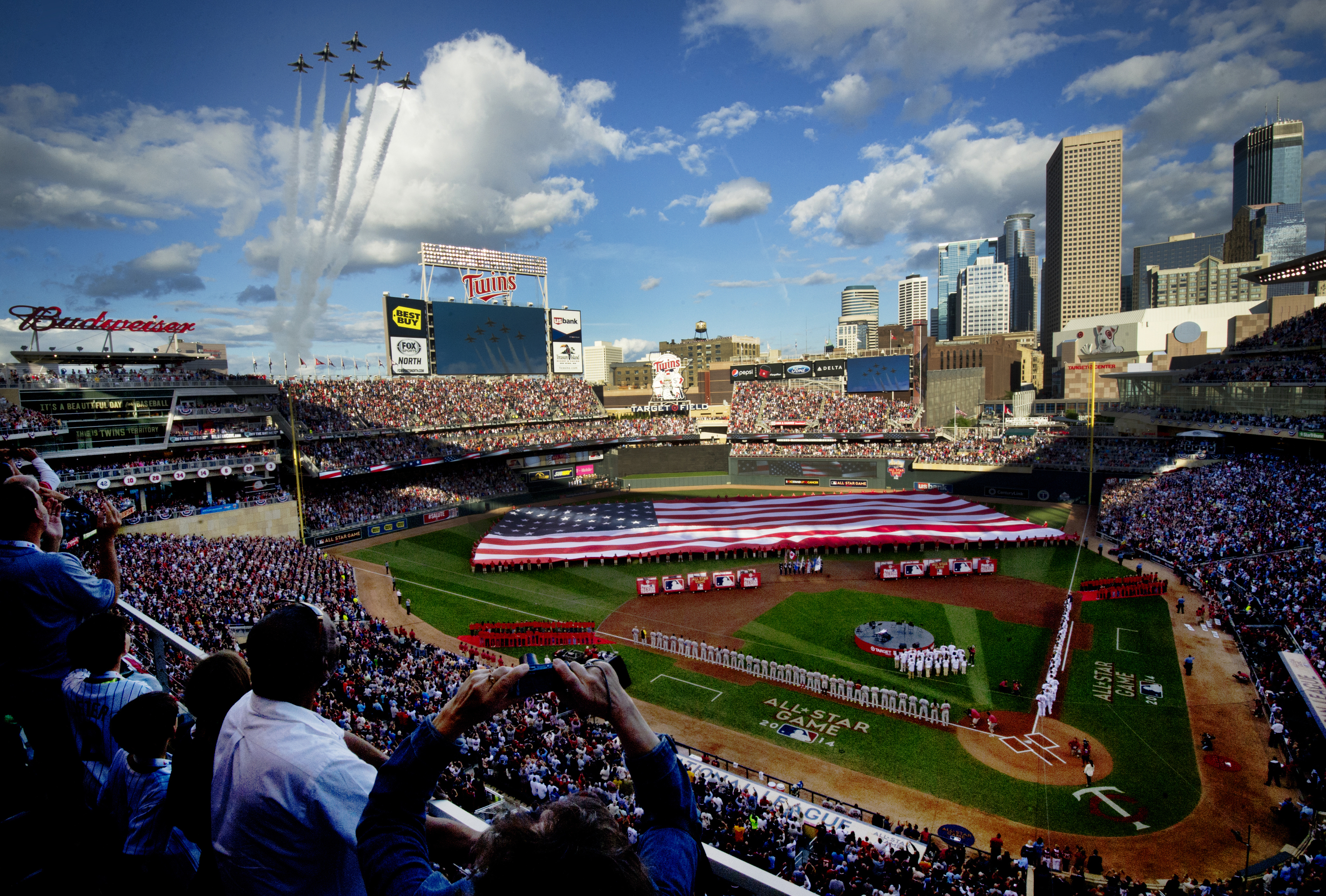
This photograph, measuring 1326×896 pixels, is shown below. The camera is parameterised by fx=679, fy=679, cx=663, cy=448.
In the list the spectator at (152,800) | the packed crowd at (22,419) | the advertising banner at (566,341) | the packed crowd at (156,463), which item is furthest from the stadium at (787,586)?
the advertising banner at (566,341)

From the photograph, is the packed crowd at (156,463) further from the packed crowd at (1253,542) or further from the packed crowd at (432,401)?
the packed crowd at (1253,542)

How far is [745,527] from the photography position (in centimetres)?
3619

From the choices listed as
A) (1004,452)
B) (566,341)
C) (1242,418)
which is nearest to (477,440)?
(566,341)

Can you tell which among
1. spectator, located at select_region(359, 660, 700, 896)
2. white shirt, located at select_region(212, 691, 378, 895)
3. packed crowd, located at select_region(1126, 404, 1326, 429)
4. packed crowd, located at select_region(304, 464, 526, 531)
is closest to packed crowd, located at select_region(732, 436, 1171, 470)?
packed crowd, located at select_region(1126, 404, 1326, 429)

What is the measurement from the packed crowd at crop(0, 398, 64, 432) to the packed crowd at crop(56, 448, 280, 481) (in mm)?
2238

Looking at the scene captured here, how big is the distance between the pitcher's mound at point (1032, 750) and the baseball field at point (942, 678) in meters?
0.05

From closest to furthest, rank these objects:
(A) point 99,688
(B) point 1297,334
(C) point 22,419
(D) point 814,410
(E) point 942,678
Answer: (A) point 99,688
(E) point 942,678
(C) point 22,419
(B) point 1297,334
(D) point 814,410

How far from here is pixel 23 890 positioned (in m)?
3.36

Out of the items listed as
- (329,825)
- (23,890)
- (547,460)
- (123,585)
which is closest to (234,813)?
(329,825)

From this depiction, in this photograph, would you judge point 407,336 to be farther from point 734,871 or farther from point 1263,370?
point 1263,370

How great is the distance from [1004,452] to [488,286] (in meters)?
44.3

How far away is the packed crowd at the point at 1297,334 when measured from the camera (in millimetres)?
37000

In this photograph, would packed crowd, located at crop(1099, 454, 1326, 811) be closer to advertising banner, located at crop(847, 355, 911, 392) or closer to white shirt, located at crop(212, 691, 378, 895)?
white shirt, located at crop(212, 691, 378, 895)

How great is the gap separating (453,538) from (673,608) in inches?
717
